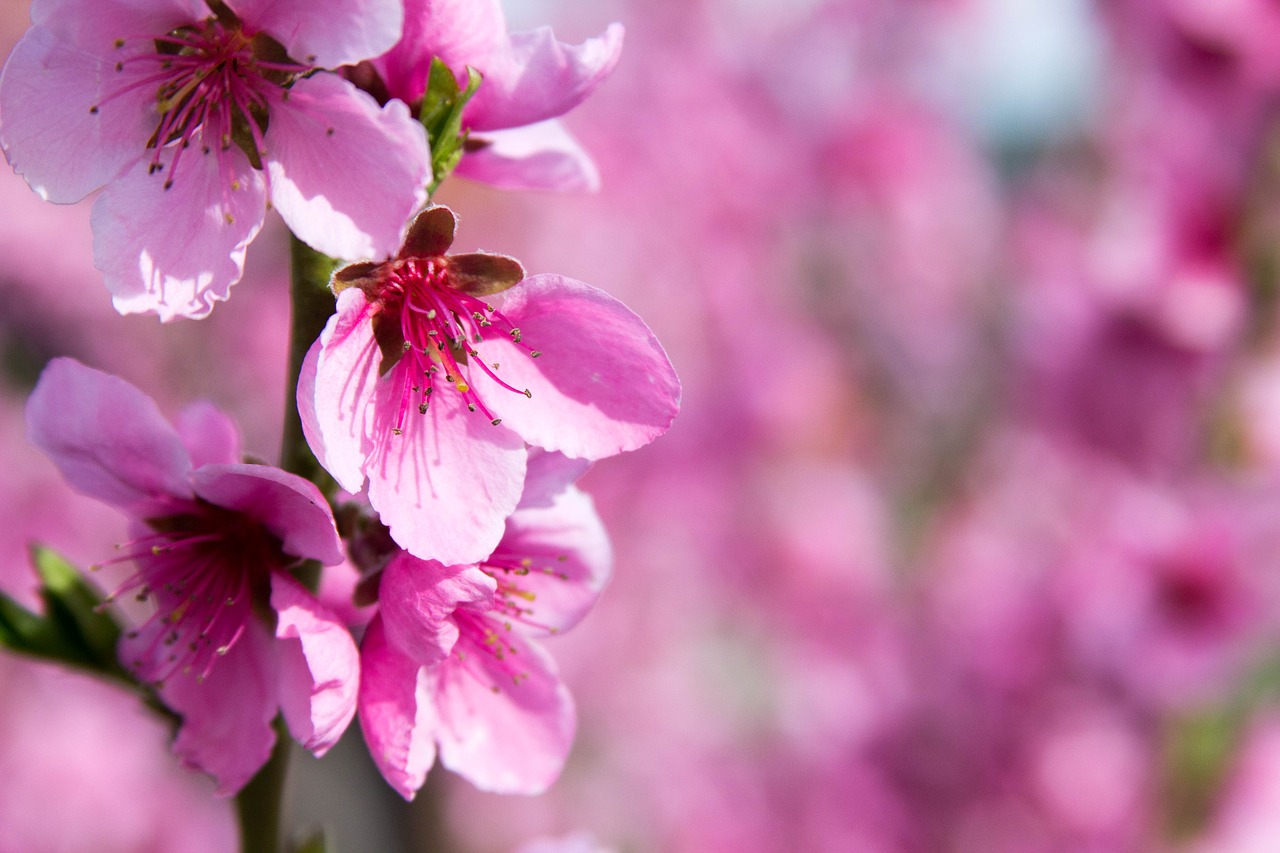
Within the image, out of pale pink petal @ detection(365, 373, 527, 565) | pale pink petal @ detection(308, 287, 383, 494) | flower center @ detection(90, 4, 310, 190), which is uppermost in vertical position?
flower center @ detection(90, 4, 310, 190)

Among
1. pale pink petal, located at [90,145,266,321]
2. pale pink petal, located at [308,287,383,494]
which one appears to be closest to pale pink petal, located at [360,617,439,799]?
pale pink petal, located at [308,287,383,494]

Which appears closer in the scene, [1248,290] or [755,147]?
[1248,290]

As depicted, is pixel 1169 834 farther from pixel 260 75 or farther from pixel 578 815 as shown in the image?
pixel 260 75

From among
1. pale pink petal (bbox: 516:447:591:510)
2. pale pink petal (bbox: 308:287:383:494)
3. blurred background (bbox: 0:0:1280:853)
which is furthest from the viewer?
blurred background (bbox: 0:0:1280:853)

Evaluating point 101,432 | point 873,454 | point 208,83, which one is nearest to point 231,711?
point 101,432

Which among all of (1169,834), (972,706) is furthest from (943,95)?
(1169,834)

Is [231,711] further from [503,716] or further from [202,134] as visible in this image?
[202,134]

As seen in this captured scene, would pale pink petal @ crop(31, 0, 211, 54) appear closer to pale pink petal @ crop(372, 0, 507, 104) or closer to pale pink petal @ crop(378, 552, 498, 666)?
pale pink petal @ crop(372, 0, 507, 104)
